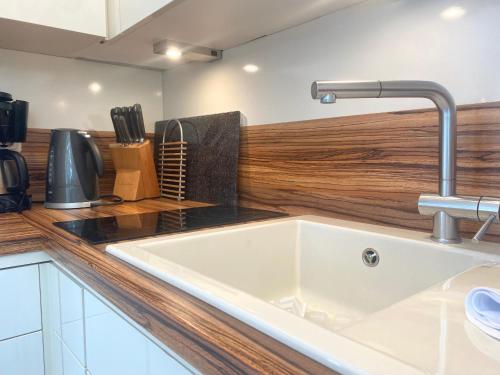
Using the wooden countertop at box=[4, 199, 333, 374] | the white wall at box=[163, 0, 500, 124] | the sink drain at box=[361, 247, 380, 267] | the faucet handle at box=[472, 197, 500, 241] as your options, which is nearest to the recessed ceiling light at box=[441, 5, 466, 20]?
the white wall at box=[163, 0, 500, 124]

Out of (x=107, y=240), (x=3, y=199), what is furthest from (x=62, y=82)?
(x=107, y=240)

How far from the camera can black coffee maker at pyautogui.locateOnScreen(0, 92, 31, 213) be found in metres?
1.19

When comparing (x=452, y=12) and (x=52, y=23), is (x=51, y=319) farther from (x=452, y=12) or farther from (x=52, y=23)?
(x=452, y=12)

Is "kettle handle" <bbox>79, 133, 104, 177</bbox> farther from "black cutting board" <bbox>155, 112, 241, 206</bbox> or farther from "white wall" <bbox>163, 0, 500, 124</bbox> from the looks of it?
"white wall" <bbox>163, 0, 500, 124</bbox>

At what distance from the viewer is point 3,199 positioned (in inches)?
46.3

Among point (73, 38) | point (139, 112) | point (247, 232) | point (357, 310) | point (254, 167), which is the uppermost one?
point (73, 38)

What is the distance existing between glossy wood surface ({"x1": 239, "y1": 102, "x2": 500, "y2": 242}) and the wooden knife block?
0.45 m

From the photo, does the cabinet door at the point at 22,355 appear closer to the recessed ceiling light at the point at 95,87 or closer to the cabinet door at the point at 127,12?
the cabinet door at the point at 127,12

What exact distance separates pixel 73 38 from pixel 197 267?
916mm

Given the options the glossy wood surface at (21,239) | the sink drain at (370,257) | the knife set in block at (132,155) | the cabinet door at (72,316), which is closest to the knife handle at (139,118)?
the knife set in block at (132,155)

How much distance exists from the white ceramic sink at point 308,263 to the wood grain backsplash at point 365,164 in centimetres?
7

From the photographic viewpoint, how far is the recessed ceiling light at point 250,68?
1.24 m

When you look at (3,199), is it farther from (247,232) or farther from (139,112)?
(247,232)

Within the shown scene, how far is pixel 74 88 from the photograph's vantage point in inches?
59.6
